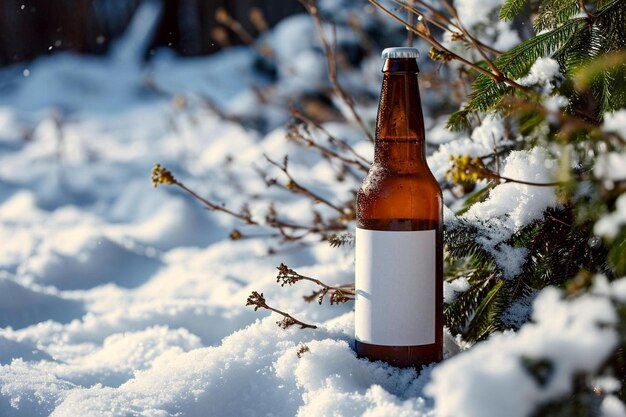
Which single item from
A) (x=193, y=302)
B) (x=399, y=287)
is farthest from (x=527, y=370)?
(x=193, y=302)

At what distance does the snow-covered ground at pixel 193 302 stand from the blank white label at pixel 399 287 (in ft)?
0.26

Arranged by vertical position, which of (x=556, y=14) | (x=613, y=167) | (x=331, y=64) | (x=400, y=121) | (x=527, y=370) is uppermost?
(x=331, y=64)

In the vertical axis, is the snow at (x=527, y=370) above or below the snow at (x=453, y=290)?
below

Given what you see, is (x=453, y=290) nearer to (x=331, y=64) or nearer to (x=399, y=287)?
(x=399, y=287)

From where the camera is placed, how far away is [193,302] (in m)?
2.46

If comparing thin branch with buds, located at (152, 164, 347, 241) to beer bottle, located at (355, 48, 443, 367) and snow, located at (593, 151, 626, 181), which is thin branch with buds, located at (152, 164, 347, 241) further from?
snow, located at (593, 151, 626, 181)

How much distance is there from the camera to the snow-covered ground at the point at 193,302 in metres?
0.94

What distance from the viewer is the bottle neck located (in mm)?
1488

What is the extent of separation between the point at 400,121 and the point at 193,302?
4.04 ft

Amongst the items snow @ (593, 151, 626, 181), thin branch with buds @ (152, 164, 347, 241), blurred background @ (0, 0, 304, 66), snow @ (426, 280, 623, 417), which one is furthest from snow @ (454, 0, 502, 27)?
blurred background @ (0, 0, 304, 66)

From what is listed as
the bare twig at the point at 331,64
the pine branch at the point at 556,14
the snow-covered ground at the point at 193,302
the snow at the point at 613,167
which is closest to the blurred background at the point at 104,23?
the snow-covered ground at the point at 193,302

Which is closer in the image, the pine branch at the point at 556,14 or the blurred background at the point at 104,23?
the pine branch at the point at 556,14

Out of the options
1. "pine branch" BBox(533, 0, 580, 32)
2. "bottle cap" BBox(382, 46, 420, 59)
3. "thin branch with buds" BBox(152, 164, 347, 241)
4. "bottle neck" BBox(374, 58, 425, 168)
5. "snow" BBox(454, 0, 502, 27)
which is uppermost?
"snow" BBox(454, 0, 502, 27)

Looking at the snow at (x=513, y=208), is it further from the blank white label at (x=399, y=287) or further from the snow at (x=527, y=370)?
the snow at (x=527, y=370)
